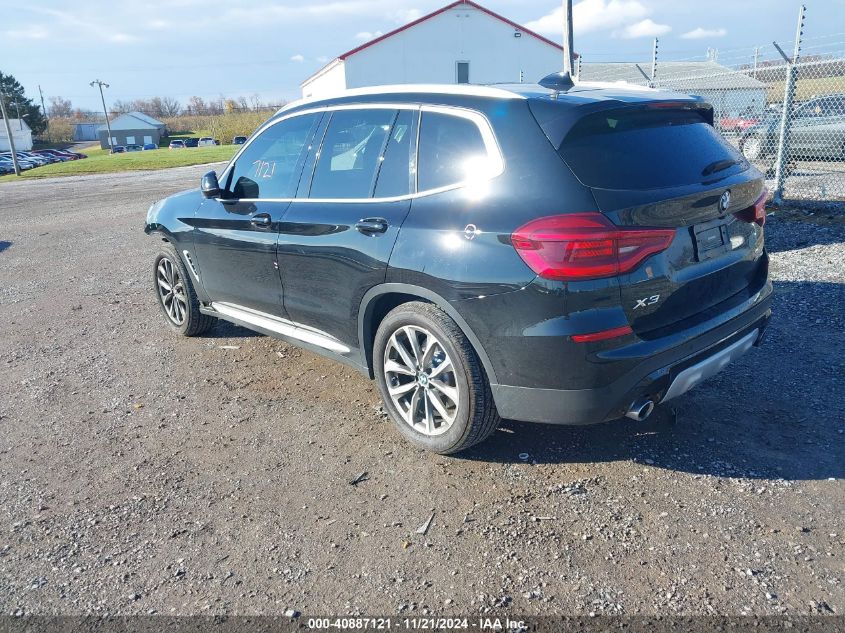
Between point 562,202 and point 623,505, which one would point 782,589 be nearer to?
point 623,505

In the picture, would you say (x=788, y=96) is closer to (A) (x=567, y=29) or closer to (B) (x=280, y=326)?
(A) (x=567, y=29)

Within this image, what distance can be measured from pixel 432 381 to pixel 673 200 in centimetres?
149

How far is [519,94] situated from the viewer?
326 centimetres

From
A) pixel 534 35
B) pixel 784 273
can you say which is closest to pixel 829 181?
pixel 784 273

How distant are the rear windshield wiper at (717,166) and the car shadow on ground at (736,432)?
4.70ft

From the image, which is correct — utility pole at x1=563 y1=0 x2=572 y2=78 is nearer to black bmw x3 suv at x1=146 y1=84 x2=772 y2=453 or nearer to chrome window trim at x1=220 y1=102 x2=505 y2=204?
chrome window trim at x1=220 y1=102 x2=505 y2=204

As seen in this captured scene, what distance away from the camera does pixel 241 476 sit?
3.53 m

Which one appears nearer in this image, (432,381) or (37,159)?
(432,381)

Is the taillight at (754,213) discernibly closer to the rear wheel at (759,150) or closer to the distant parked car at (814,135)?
the rear wheel at (759,150)

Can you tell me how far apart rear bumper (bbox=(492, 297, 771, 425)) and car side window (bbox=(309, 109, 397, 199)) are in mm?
1509

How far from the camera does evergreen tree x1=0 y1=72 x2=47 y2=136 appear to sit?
9312 centimetres

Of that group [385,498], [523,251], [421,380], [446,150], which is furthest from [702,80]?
[385,498]

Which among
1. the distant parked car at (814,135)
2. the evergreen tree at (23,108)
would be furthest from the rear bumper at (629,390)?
the evergreen tree at (23,108)

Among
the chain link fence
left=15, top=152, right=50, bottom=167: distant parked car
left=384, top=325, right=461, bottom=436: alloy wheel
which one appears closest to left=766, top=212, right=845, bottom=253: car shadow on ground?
the chain link fence
